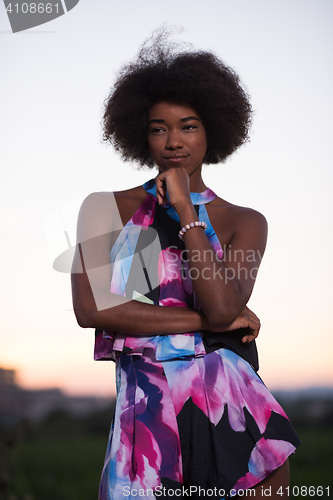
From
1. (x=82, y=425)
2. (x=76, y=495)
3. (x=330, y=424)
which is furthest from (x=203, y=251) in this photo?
(x=82, y=425)

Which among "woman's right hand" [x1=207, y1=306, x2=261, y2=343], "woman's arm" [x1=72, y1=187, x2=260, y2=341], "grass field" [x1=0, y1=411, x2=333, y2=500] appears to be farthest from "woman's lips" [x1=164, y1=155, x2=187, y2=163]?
"grass field" [x1=0, y1=411, x2=333, y2=500]

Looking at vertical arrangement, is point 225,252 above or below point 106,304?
above

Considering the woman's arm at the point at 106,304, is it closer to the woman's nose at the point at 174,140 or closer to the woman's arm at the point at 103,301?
the woman's arm at the point at 103,301

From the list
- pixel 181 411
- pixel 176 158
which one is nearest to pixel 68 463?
pixel 181 411

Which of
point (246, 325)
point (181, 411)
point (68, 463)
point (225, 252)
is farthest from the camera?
point (68, 463)

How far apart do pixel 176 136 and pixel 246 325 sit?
88 cm

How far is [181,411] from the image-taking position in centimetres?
197

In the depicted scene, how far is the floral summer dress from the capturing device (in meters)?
1.90

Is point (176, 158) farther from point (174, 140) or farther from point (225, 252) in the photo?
point (225, 252)

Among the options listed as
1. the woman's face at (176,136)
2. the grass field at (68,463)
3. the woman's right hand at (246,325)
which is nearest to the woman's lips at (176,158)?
the woman's face at (176,136)

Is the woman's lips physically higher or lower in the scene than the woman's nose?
lower

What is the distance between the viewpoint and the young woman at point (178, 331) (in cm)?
192

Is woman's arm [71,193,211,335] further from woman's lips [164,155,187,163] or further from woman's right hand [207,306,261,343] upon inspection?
woman's lips [164,155,187,163]

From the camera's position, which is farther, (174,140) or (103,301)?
(174,140)
